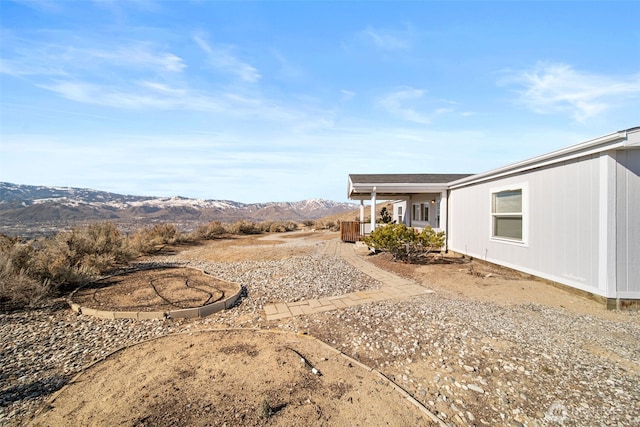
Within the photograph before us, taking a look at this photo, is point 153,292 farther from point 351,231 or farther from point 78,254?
point 351,231

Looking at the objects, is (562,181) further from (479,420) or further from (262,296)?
(262,296)

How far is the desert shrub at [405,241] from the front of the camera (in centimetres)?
880

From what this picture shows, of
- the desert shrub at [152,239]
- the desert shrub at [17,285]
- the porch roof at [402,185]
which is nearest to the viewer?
the desert shrub at [17,285]

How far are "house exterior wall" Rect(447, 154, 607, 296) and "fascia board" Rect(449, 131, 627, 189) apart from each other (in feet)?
0.38

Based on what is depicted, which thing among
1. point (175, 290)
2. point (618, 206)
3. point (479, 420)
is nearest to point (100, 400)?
point (479, 420)

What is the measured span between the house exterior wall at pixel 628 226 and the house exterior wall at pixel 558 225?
250 millimetres

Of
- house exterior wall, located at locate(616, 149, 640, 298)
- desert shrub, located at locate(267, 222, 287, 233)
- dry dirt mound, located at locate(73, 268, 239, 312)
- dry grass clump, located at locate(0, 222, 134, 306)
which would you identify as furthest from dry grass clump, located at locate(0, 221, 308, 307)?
desert shrub, located at locate(267, 222, 287, 233)

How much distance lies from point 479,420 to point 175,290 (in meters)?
5.46

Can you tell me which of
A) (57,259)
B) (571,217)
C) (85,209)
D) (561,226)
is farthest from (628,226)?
(85,209)

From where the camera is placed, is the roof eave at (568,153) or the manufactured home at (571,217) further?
the manufactured home at (571,217)

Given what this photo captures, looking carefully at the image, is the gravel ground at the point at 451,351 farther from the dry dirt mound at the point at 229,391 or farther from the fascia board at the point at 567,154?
the fascia board at the point at 567,154

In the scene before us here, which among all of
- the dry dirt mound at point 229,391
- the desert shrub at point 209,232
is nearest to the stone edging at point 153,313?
the dry dirt mound at point 229,391

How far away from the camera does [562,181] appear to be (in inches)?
219

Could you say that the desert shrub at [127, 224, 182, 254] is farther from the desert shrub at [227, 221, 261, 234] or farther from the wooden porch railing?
the wooden porch railing
